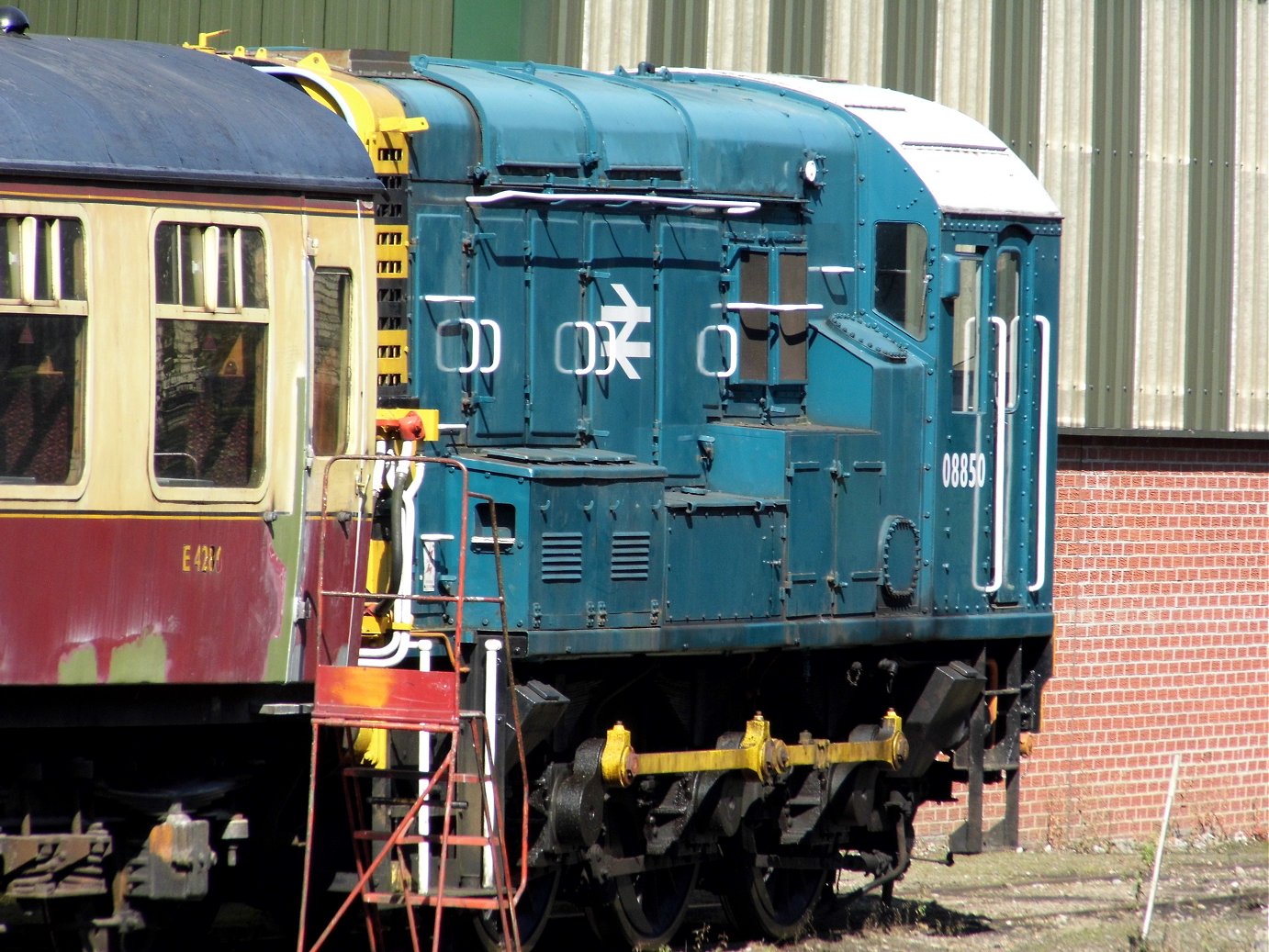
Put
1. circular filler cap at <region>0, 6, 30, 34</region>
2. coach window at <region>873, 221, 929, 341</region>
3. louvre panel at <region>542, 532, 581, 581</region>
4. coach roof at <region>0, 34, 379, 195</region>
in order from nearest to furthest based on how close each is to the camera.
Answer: coach roof at <region>0, 34, 379, 195</region>, circular filler cap at <region>0, 6, 30, 34</region>, louvre panel at <region>542, 532, 581, 581</region>, coach window at <region>873, 221, 929, 341</region>

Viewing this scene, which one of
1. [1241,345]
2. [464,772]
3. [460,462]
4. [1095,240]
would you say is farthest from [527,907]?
[1241,345]

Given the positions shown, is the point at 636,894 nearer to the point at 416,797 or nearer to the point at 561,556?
the point at 416,797

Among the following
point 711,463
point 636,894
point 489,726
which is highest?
point 711,463

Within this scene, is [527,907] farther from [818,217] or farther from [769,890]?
[818,217]

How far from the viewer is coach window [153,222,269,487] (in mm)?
8180

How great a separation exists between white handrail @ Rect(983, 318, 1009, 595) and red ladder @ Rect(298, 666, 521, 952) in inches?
152

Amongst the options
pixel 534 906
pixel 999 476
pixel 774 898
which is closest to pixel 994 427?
pixel 999 476

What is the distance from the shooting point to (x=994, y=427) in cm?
1175

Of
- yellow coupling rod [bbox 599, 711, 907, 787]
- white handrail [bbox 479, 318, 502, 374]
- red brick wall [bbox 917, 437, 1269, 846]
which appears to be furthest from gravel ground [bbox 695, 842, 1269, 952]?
white handrail [bbox 479, 318, 502, 374]

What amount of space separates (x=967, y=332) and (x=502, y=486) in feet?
11.4

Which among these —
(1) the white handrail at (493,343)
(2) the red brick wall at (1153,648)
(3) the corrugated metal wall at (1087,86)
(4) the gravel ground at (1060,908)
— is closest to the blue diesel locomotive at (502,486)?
(1) the white handrail at (493,343)

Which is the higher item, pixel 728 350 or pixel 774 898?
pixel 728 350

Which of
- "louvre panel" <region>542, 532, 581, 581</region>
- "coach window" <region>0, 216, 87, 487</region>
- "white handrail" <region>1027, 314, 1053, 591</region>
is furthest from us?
"white handrail" <region>1027, 314, 1053, 591</region>

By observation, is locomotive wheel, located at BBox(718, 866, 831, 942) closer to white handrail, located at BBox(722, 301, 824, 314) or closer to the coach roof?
white handrail, located at BBox(722, 301, 824, 314)
